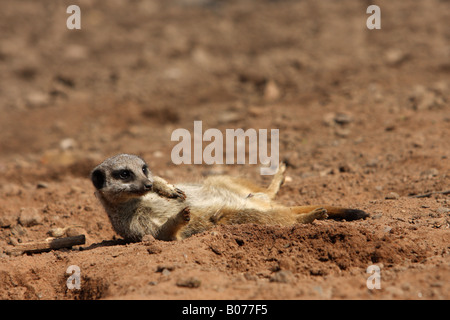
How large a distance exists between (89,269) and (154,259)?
477 mm

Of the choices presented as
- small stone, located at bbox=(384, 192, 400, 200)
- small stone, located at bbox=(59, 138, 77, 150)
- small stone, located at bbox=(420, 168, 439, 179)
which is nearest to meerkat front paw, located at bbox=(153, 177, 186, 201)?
small stone, located at bbox=(384, 192, 400, 200)

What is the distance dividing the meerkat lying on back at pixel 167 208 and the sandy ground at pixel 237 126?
295 mm

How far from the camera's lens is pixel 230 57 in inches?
406

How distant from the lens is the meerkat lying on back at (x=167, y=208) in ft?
13.8

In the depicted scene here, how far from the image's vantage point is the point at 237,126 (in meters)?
7.42

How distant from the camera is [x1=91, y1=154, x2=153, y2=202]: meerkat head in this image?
13.9ft

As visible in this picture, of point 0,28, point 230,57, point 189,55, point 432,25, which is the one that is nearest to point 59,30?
point 0,28

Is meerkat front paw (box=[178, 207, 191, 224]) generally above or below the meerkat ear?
below

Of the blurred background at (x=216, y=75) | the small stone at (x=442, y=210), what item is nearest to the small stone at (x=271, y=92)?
the blurred background at (x=216, y=75)

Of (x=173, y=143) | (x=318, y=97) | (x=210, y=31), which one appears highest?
(x=210, y=31)

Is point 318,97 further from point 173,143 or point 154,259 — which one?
point 154,259

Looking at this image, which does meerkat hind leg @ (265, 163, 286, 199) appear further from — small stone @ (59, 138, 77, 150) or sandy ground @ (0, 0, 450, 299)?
small stone @ (59, 138, 77, 150)

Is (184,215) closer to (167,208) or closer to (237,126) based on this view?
(167,208)

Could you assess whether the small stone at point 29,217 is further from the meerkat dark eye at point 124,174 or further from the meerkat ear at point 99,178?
the meerkat dark eye at point 124,174
